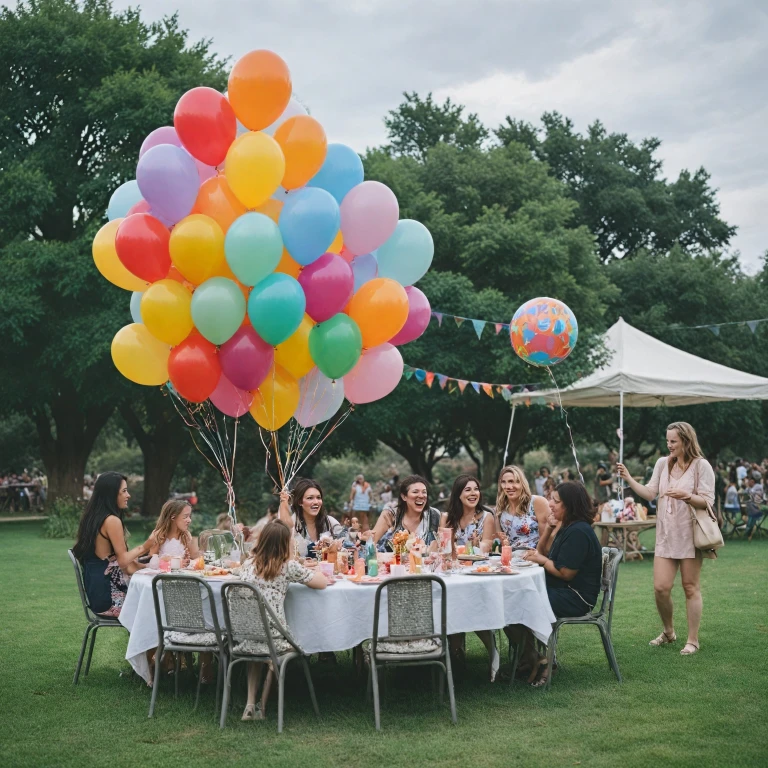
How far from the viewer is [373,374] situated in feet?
26.3

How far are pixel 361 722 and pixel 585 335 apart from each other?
607 inches

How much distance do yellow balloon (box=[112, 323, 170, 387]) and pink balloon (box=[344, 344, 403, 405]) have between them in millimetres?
1693

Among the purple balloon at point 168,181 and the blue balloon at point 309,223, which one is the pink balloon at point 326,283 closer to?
the blue balloon at point 309,223

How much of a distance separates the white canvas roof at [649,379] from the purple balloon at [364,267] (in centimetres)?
808

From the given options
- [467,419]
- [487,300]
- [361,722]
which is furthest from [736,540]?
[361,722]

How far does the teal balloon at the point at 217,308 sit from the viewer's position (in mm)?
6590

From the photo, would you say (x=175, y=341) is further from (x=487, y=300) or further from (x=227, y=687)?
(x=487, y=300)

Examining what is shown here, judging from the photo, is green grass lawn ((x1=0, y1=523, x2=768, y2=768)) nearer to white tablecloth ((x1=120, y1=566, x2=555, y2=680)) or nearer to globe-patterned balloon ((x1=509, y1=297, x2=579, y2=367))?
white tablecloth ((x1=120, y1=566, x2=555, y2=680))

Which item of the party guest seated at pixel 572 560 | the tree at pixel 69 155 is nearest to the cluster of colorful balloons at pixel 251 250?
the party guest seated at pixel 572 560

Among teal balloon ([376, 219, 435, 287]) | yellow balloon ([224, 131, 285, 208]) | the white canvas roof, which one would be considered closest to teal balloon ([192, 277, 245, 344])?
yellow balloon ([224, 131, 285, 208])

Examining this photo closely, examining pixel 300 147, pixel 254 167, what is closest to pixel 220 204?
pixel 254 167

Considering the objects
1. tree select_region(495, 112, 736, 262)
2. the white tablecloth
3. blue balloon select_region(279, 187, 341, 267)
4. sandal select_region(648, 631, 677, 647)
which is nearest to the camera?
the white tablecloth

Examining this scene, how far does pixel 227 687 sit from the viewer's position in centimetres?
554

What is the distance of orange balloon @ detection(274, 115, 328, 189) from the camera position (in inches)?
272
